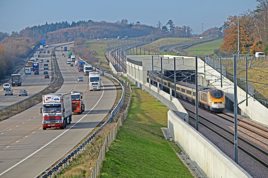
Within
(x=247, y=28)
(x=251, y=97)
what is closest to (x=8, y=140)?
(x=251, y=97)

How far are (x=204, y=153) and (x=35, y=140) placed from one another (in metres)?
13.7

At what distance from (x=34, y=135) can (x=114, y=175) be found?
20107mm

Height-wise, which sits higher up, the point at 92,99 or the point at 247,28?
the point at 247,28

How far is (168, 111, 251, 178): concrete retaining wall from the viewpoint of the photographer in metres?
26.7

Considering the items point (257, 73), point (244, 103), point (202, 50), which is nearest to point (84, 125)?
point (244, 103)

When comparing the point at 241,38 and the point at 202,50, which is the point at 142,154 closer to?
the point at 241,38

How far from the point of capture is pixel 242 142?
147 ft

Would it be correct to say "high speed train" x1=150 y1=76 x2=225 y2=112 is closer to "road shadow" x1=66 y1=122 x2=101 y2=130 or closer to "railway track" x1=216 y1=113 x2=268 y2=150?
"railway track" x1=216 y1=113 x2=268 y2=150

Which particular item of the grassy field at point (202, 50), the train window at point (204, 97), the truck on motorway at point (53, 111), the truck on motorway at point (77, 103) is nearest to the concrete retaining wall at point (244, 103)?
the train window at point (204, 97)

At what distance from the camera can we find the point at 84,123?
54531 millimetres

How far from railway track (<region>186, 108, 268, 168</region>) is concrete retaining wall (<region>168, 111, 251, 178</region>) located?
3520 mm

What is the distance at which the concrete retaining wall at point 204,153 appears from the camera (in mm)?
26719

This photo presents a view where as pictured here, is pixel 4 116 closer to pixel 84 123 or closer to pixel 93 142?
pixel 84 123

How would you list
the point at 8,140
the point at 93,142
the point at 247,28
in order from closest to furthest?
the point at 93,142 → the point at 8,140 → the point at 247,28
